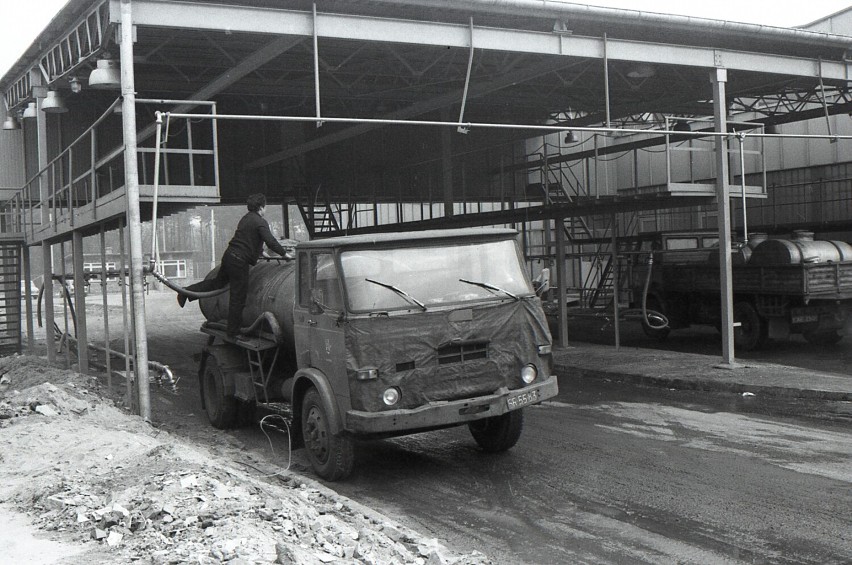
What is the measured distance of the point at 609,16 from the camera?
13641mm

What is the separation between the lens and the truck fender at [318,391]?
768cm

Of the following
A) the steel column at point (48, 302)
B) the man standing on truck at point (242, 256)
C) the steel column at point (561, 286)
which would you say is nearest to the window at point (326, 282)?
the man standing on truck at point (242, 256)

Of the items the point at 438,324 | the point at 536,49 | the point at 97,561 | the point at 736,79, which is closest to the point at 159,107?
the point at 536,49

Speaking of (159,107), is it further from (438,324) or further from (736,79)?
(438,324)

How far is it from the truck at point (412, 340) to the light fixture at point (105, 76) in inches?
166

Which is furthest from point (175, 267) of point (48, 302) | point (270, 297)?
point (270, 297)

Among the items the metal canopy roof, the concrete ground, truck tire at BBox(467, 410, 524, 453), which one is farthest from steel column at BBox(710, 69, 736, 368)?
truck tire at BBox(467, 410, 524, 453)

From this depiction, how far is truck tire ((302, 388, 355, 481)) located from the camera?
783cm

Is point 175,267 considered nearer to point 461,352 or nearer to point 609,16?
point 609,16

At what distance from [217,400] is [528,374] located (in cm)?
465

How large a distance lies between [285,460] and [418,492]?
1996mm

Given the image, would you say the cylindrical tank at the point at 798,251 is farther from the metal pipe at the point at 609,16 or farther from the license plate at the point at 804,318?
the metal pipe at the point at 609,16

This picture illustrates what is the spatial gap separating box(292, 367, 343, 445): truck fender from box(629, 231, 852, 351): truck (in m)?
8.84

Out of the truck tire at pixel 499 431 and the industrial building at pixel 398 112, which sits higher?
the industrial building at pixel 398 112
